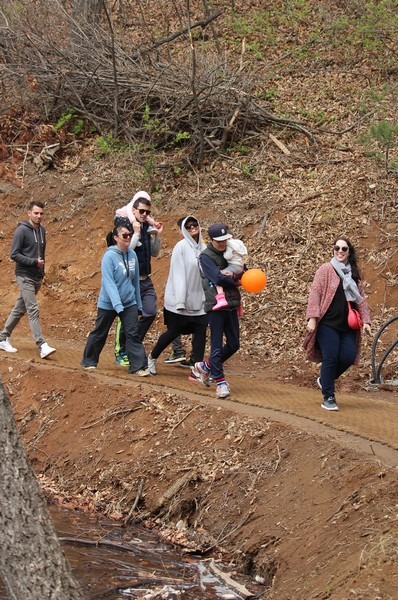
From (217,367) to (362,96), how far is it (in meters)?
9.56

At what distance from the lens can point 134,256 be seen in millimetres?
11289

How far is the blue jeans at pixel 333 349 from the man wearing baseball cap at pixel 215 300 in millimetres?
1032

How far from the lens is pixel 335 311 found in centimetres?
968

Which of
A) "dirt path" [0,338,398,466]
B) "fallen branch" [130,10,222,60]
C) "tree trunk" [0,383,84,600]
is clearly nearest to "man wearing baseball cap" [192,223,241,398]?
"dirt path" [0,338,398,466]

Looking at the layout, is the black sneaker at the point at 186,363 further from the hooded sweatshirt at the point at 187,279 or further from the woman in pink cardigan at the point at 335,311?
the woman in pink cardigan at the point at 335,311

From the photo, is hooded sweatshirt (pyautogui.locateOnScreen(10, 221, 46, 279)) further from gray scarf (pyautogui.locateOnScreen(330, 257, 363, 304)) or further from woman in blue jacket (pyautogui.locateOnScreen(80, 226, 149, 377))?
gray scarf (pyautogui.locateOnScreen(330, 257, 363, 304))

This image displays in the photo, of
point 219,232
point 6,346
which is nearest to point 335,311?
point 219,232

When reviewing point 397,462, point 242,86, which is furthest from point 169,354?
point 242,86

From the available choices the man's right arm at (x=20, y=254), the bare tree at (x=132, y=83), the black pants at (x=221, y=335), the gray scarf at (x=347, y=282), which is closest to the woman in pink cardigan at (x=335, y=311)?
the gray scarf at (x=347, y=282)

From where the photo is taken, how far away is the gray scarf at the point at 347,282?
31.6 feet

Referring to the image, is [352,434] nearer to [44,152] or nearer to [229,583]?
[229,583]

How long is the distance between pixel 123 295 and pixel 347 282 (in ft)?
9.48

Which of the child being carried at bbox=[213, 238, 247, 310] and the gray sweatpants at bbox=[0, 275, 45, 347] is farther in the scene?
the gray sweatpants at bbox=[0, 275, 45, 347]

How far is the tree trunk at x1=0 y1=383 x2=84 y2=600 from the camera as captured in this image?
5.53m
